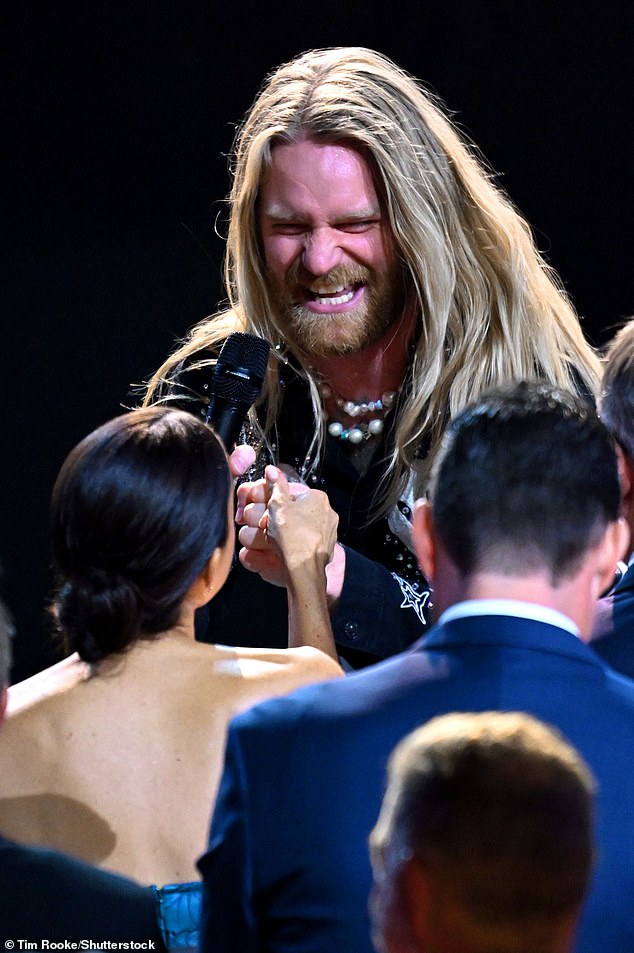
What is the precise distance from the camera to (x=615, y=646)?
1.63 m

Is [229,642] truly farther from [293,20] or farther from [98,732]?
[293,20]

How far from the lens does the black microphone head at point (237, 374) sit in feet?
7.22

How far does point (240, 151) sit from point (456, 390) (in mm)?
700

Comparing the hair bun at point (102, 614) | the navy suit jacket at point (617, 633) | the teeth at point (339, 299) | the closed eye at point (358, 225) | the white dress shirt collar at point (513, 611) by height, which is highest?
the white dress shirt collar at point (513, 611)

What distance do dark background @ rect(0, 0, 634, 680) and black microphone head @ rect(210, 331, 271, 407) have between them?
4.26 feet

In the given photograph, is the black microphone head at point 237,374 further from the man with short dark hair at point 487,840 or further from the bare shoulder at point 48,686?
the man with short dark hair at point 487,840

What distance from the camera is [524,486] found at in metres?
1.39

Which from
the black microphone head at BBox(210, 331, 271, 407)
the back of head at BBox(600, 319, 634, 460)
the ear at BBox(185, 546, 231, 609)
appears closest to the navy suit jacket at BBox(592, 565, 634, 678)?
the back of head at BBox(600, 319, 634, 460)

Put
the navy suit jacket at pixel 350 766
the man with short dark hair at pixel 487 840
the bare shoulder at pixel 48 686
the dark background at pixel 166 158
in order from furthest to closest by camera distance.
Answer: the dark background at pixel 166 158 → the bare shoulder at pixel 48 686 → the navy suit jacket at pixel 350 766 → the man with short dark hair at pixel 487 840

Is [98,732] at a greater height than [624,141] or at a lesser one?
lesser

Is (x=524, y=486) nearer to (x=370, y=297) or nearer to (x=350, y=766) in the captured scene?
(x=350, y=766)

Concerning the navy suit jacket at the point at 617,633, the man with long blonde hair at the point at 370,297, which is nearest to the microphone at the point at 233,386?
the man with long blonde hair at the point at 370,297

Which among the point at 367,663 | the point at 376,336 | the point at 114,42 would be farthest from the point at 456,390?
the point at 114,42

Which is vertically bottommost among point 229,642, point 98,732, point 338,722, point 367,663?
point 229,642
